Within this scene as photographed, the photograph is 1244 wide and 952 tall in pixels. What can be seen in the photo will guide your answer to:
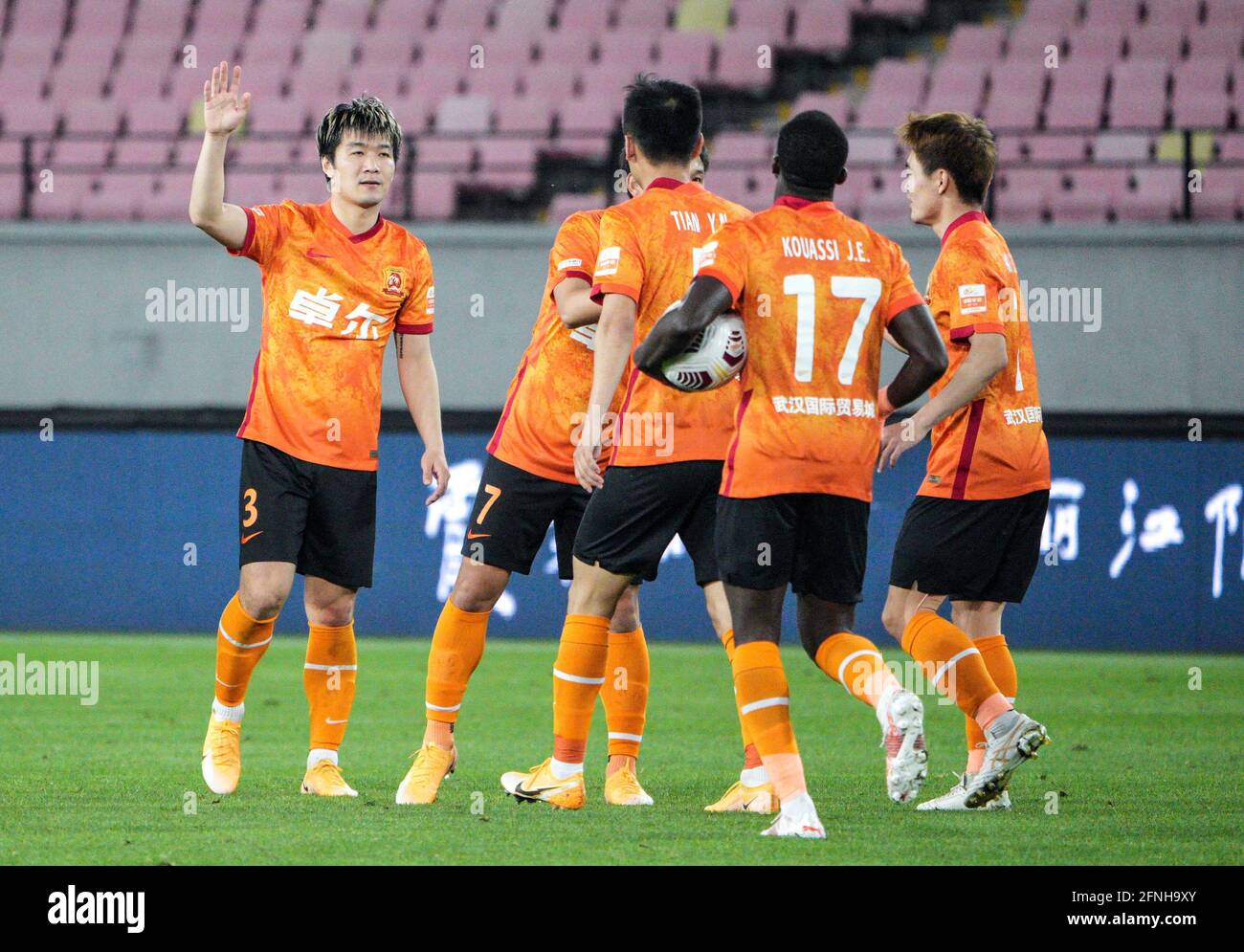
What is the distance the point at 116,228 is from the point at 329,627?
10700 millimetres

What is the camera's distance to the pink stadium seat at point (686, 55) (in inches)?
747

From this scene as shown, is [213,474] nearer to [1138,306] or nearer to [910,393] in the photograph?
[1138,306]

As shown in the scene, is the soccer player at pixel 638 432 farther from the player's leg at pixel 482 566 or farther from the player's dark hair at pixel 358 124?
the player's dark hair at pixel 358 124

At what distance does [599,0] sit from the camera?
20391 mm

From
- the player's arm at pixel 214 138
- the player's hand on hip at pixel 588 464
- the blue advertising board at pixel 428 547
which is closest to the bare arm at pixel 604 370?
the player's hand on hip at pixel 588 464

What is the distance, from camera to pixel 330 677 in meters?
6.48

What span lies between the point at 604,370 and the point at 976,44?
1412cm

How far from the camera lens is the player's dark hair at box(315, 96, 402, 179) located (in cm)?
641

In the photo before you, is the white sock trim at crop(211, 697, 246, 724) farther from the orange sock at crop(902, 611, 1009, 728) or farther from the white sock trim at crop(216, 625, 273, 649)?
the orange sock at crop(902, 611, 1009, 728)

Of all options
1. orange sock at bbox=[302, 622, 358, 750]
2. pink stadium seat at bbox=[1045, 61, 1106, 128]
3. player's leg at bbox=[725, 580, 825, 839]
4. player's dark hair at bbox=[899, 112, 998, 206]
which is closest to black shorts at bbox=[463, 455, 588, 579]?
orange sock at bbox=[302, 622, 358, 750]

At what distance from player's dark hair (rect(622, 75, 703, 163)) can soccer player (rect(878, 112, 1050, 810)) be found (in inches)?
34.5

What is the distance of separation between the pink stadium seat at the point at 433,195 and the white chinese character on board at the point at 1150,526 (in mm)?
6839

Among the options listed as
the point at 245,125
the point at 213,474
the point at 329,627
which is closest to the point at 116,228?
the point at 213,474

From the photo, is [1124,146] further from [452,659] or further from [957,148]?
[452,659]
